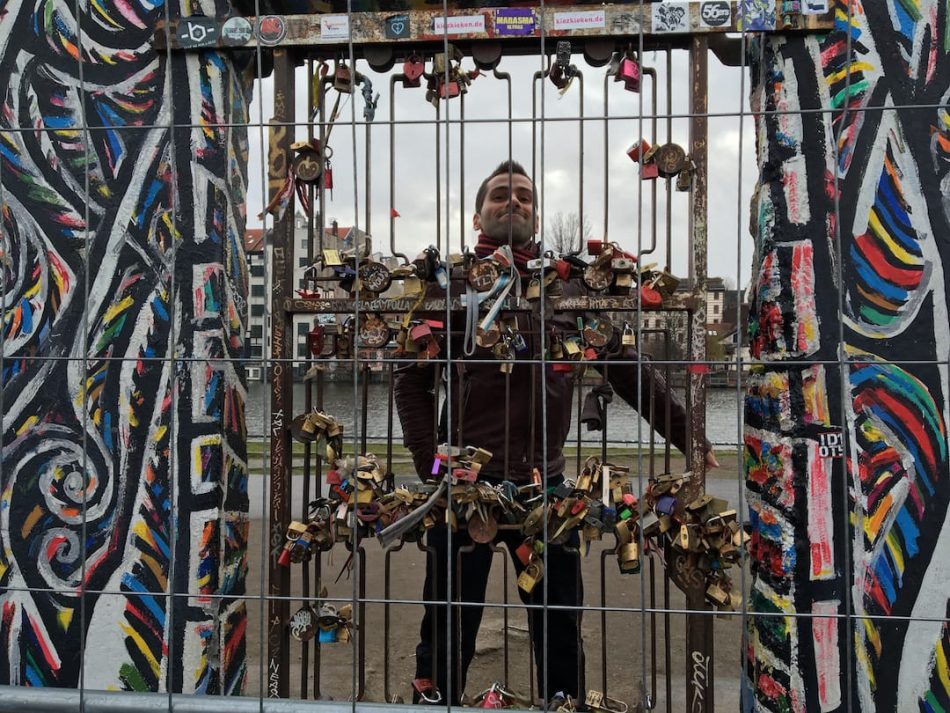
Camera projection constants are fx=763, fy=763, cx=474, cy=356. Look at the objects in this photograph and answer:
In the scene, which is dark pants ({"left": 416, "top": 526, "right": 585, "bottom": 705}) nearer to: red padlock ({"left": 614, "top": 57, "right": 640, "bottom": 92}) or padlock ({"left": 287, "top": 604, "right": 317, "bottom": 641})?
padlock ({"left": 287, "top": 604, "right": 317, "bottom": 641})

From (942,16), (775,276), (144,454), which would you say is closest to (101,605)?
(144,454)

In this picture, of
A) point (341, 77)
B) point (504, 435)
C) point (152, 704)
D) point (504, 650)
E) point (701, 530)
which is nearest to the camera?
point (152, 704)

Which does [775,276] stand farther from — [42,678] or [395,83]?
[42,678]

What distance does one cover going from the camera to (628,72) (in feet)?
7.47

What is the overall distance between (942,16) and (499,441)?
1.77 m

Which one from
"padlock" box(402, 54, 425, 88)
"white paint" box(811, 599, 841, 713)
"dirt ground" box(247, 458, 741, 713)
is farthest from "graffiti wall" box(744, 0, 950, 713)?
"padlock" box(402, 54, 425, 88)

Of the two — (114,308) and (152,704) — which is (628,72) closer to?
(114,308)

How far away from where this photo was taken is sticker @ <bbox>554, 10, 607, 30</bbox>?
2.23 metres

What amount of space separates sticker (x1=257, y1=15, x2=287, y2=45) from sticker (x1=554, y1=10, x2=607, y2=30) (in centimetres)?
83

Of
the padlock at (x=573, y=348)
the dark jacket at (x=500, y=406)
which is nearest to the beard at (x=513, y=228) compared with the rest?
the dark jacket at (x=500, y=406)

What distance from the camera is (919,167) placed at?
212 centimetres

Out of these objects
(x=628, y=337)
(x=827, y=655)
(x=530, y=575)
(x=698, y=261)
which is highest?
(x=698, y=261)

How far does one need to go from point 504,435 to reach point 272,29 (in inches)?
57.1

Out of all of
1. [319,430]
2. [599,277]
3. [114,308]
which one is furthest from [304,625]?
[599,277]
